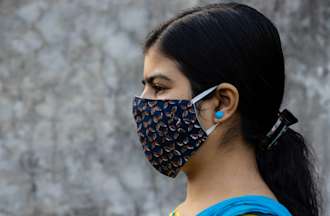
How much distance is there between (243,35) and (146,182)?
204 cm

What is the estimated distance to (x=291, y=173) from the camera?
7.34 feet

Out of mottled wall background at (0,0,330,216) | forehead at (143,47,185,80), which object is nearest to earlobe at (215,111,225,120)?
forehead at (143,47,185,80)

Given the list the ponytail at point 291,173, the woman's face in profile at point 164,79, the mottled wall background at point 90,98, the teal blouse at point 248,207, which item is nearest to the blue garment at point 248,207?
the teal blouse at point 248,207

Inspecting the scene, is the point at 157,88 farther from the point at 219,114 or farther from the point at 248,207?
the point at 248,207

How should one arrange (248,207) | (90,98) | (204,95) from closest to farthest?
1. (248,207)
2. (204,95)
3. (90,98)

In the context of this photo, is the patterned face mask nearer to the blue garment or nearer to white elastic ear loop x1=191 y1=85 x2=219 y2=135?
white elastic ear loop x1=191 y1=85 x2=219 y2=135

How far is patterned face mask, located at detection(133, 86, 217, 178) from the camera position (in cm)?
213

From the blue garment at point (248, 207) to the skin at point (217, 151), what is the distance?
0.05 meters

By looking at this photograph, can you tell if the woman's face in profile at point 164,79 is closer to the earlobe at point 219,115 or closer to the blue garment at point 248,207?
the earlobe at point 219,115

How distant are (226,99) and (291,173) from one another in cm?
31

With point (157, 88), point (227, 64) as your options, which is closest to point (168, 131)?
point (157, 88)

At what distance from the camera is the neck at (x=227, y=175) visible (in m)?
2.10

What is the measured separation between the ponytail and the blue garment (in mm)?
143

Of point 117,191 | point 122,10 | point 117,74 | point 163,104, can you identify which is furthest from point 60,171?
point 163,104
